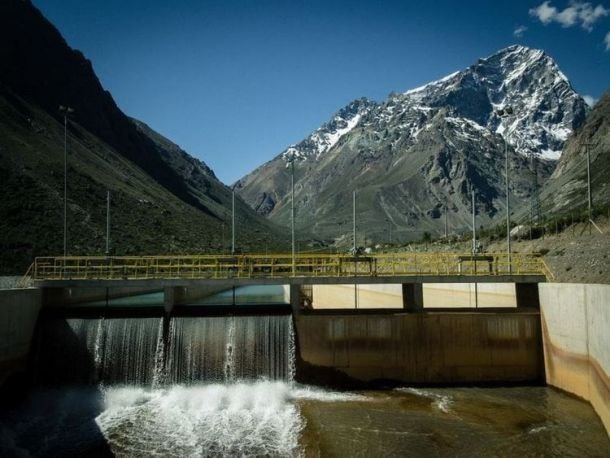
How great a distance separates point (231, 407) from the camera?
82.7 feet

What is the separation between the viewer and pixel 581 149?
174 metres

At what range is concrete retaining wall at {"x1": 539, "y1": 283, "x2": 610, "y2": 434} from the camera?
20984 mm

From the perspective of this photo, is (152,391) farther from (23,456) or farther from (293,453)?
(293,453)

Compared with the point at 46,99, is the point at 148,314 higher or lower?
lower

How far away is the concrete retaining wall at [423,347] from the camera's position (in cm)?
2872

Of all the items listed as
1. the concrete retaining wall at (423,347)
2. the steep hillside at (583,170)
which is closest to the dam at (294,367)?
the concrete retaining wall at (423,347)

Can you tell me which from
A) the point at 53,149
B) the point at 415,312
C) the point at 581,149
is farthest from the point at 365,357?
the point at 581,149

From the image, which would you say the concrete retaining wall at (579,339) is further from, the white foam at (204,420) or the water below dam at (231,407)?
the white foam at (204,420)

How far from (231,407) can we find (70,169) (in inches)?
3314

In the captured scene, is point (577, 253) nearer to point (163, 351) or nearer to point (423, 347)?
point (423, 347)

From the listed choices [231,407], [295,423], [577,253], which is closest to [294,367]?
[231,407]

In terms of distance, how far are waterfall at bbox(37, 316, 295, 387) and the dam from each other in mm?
60

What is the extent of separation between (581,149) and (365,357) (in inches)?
6901

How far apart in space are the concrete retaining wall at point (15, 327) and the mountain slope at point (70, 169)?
33733 millimetres
